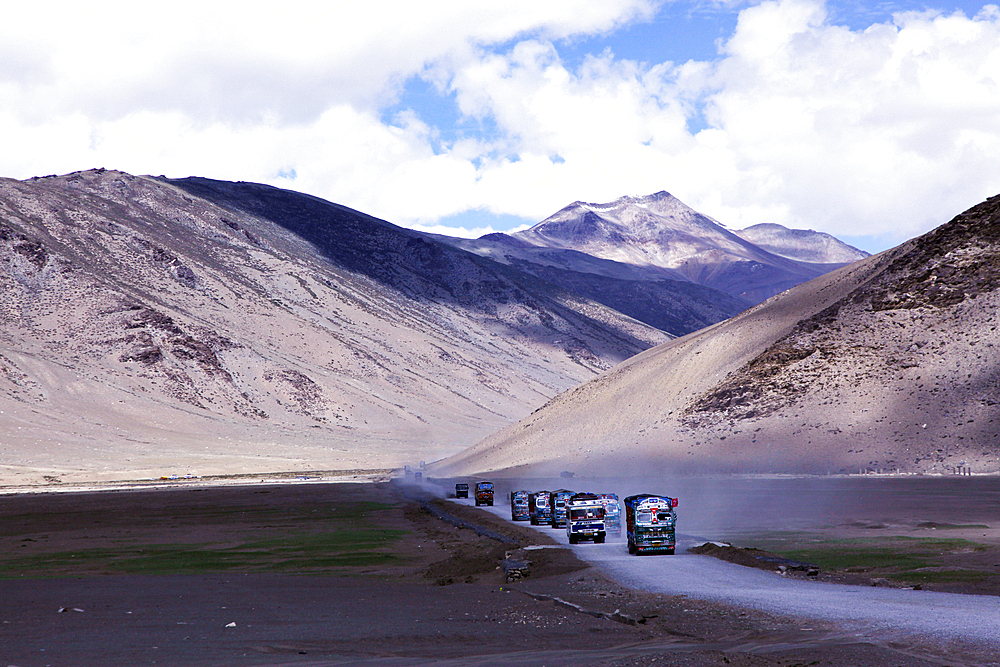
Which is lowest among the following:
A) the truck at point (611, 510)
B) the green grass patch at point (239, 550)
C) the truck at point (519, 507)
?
the green grass patch at point (239, 550)

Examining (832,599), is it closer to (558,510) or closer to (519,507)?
(558,510)

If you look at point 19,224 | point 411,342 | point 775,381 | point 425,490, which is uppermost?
point 19,224

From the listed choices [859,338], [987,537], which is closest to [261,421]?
[859,338]

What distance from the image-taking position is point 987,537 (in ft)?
96.9

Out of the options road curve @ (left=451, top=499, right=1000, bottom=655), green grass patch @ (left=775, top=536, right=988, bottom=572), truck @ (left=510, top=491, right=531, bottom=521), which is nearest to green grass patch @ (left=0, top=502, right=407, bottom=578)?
truck @ (left=510, top=491, right=531, bottom=521)

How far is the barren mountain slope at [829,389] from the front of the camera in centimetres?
6919

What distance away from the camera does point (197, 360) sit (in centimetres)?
14825

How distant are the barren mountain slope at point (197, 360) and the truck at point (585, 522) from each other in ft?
254

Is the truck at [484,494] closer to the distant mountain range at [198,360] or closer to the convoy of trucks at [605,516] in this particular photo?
the convoy of trucks at [605,516]

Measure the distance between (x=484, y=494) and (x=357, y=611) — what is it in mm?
35006

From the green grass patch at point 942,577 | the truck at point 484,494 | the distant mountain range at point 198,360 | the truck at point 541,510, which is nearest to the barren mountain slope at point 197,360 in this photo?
the distant mountain range at point 198,360

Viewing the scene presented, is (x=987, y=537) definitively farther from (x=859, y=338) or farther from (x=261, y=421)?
(x=261, y=421)

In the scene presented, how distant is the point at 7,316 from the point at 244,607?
138366 millimetres

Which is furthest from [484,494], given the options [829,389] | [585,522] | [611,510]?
[829,389]
